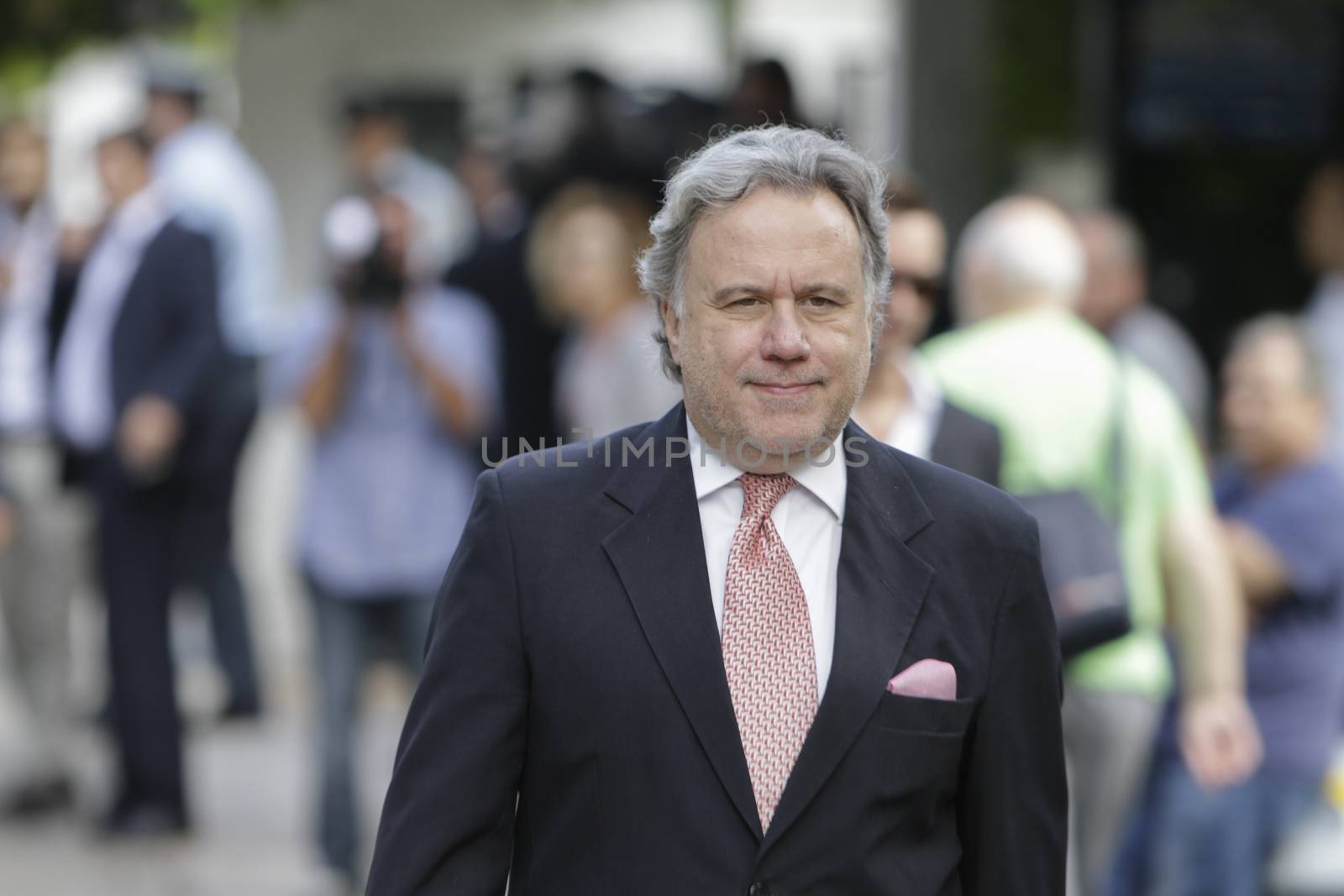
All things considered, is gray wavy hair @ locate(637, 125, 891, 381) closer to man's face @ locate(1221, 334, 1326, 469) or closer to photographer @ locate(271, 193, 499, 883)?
man's face @ locate(1221, 334, 1326, 469)

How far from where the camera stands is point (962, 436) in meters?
4.86

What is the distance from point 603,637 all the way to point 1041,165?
8393 mm

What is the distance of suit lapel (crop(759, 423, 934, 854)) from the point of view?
268cm

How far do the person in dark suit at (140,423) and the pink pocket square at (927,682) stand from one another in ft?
18.0

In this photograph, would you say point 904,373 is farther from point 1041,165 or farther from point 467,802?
point 1041,165

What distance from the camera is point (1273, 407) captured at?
626 centimetres

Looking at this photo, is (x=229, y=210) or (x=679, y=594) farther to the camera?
(x=229, y=210)

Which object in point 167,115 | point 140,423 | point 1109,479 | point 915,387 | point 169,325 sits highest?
point 167,115

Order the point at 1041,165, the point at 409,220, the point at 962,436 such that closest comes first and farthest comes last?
the point at 962,436 < the point at 409,220 < the point at 1041,165

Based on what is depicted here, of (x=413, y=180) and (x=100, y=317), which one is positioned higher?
(x=413, y=180)

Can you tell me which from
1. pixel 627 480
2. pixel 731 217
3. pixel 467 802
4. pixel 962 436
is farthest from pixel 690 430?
pixel 962 436

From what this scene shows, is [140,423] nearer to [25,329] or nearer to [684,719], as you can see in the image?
[25,329]

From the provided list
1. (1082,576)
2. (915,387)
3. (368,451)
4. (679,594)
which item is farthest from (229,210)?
(679,594)

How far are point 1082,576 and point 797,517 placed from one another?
243 centimetres
